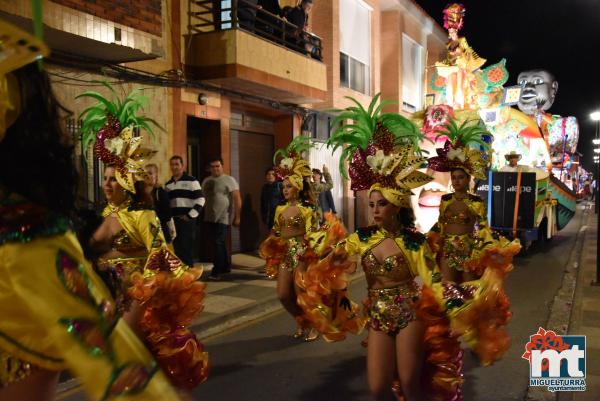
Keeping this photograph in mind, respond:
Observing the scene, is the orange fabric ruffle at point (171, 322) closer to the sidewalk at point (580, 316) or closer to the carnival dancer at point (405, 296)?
the carnival dancer at point (405, 296)

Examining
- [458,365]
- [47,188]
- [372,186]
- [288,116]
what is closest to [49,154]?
[47,188]

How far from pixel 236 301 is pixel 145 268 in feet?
14.5

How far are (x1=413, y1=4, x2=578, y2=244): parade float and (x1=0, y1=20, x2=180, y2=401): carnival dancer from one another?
9.19m

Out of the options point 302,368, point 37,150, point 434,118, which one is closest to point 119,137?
point 302,368

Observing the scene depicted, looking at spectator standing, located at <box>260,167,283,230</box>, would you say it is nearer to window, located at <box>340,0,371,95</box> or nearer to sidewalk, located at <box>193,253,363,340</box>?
sidewalk, located at <box>193,253,363,340</box>

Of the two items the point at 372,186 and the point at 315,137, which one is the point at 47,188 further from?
the point at 315,137

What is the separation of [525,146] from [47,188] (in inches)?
684

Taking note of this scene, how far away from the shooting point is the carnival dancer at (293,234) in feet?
21.3

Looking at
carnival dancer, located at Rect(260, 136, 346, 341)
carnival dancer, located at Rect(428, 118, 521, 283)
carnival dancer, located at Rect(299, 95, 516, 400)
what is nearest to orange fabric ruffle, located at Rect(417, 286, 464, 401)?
carnival dancer, located at Rect(299, 95, 516, 400)

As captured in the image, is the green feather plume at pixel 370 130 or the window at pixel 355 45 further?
the window at pixel 355 45

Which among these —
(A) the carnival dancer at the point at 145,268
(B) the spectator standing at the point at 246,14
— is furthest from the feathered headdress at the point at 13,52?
(B) the spectator standing at the point at 246,14

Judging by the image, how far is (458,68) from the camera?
19766 mm

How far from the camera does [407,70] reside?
22562 millimetres

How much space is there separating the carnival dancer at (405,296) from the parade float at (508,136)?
6228 mm
